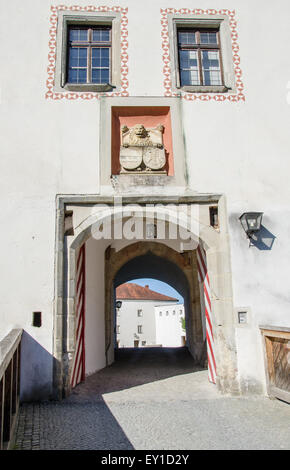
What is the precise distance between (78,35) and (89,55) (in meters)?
0.47

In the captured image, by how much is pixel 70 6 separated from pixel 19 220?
13.5 feet

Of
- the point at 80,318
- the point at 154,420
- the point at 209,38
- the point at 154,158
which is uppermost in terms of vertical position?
the point at 209,38

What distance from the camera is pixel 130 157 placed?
5.75 meters

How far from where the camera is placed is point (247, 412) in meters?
4.09

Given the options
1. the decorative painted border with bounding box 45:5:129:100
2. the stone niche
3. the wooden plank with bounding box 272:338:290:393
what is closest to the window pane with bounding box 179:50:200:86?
the stone niche

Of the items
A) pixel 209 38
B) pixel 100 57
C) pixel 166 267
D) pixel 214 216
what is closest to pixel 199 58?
pixel 209 38

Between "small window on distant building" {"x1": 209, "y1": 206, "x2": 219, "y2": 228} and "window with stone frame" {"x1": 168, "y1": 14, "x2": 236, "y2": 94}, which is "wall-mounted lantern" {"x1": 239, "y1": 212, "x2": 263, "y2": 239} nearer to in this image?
"small window on distant building" {"x1": 209, "y1": 206, "x2": 219, "y2": 228}

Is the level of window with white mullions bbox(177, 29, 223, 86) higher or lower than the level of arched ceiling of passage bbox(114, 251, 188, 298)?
higher

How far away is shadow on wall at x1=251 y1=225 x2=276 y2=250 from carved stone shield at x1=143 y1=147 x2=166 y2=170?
182 centimetres

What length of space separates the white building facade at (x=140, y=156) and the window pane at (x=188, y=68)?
0.08ft

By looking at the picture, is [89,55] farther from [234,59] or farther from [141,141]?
[234,59]

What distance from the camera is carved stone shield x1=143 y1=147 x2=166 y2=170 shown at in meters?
5.72
